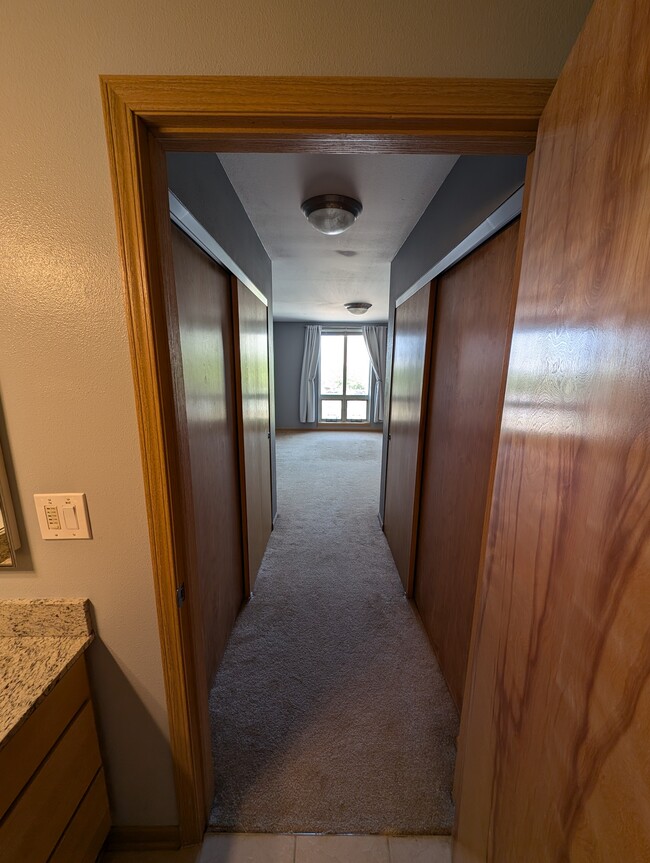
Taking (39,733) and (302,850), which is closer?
(39,733)

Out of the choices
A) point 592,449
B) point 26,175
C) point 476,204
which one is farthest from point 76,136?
point 476,204

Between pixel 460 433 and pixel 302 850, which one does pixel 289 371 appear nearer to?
pixel 460 433

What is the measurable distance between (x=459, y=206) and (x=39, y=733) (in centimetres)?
219

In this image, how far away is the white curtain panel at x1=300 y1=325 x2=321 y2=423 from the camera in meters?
7.05

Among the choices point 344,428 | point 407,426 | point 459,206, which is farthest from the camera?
point 344,428

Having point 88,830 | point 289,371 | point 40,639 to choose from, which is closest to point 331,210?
point 40,639

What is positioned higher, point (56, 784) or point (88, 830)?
point (56, 784)

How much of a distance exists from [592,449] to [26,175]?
47.5 inches

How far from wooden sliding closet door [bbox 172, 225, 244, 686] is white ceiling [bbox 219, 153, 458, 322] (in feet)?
1.66

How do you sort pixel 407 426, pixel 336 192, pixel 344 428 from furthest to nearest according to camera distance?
pixel 344 428 < pixel 407 426 < pixel 336 192

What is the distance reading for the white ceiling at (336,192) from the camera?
1.52 m

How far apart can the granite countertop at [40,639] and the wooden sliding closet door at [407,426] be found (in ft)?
5.59

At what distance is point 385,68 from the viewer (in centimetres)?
69

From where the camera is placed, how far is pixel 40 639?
925 mm
